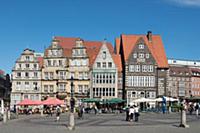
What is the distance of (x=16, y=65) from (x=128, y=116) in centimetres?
4201

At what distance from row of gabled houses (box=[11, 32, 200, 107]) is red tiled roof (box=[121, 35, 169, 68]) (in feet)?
0.59

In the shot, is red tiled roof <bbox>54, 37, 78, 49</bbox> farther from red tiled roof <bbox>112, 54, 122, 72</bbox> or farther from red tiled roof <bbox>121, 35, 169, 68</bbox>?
red tiled roof <bbox>121, 35, 169, 68</bbox>

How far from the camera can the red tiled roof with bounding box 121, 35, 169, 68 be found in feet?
236

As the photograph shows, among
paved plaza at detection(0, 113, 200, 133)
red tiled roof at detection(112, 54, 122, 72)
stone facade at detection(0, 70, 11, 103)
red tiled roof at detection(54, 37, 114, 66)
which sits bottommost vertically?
paved plaza at detection(0, 113, 200, 133)

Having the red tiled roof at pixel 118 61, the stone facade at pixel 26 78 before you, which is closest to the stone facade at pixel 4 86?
the stone facade at pixel 26 78

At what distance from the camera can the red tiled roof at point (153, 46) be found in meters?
72.1

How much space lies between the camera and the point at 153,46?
2933 inches

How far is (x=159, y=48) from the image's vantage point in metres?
74.6

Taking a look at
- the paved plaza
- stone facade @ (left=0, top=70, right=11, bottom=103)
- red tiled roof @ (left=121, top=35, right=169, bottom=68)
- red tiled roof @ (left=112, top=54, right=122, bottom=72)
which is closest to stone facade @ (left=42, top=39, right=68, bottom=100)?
red tiled roof @ (left=112, top=54, right=122, bottom=72)

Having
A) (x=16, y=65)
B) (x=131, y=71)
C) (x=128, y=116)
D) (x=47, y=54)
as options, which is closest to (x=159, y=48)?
(x=131, y=71)

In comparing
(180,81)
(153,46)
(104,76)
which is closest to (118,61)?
(104,76)

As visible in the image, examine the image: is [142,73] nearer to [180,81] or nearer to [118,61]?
[118,61]

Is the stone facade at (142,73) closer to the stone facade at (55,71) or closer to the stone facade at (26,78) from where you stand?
the stone facade at (55,71)

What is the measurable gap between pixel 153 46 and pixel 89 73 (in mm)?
13391
